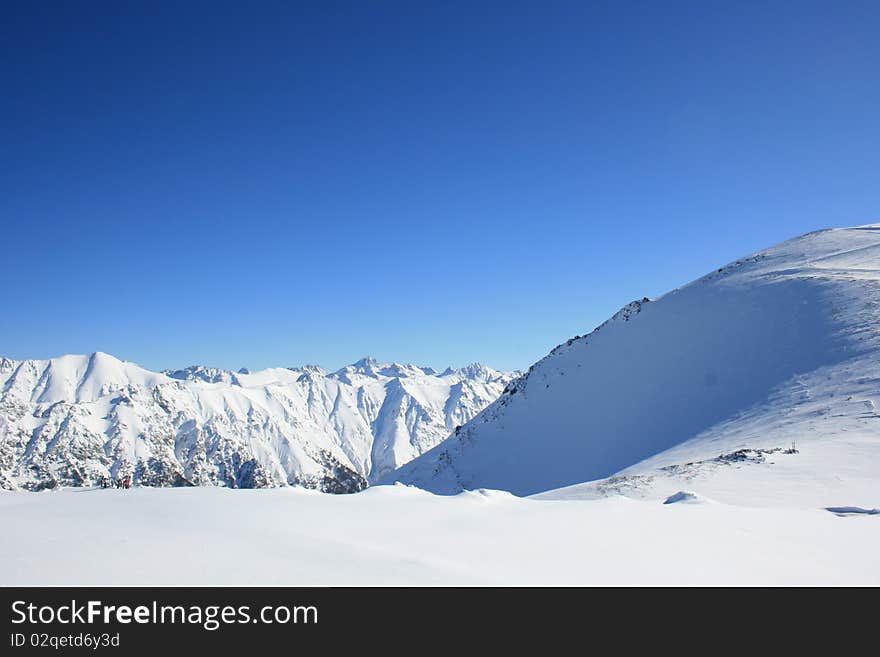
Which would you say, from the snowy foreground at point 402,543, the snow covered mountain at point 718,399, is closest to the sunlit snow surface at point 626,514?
the snowy foreground at point 402,543

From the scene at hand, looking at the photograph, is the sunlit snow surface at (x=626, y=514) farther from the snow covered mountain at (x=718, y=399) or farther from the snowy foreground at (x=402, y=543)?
the snow covered mountain at (x=718, y=399)

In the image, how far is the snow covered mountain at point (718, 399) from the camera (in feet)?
73.9

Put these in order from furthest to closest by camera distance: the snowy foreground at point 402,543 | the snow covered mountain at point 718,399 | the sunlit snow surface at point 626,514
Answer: the snow covered mountain at point 718,399 < the sunlit snow surface at point 626,514 < the snowy foreground at point 402,543

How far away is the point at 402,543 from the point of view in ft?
22.8

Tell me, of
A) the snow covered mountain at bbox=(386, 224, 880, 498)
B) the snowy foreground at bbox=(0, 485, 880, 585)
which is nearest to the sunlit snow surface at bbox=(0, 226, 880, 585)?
the snowy foreground at bbox=(0, 485, 880, 585)

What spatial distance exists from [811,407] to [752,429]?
430 cm

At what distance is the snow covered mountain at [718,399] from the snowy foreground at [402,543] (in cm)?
893

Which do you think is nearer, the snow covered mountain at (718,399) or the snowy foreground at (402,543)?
the snowy foreground at (402,543)

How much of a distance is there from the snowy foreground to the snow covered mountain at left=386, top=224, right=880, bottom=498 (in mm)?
8928

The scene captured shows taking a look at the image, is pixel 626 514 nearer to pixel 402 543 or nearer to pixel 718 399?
pixel 402 543

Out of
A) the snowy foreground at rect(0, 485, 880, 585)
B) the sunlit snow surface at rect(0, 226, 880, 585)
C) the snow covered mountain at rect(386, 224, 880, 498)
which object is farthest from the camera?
the snow covered mountain at rect(386, 224, 880, 498)

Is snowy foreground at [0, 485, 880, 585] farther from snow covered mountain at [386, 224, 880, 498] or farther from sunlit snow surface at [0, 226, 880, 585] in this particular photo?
snow covered mountain at [386, 224, 880, 498]

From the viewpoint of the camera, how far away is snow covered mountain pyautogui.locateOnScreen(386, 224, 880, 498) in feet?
73.9
